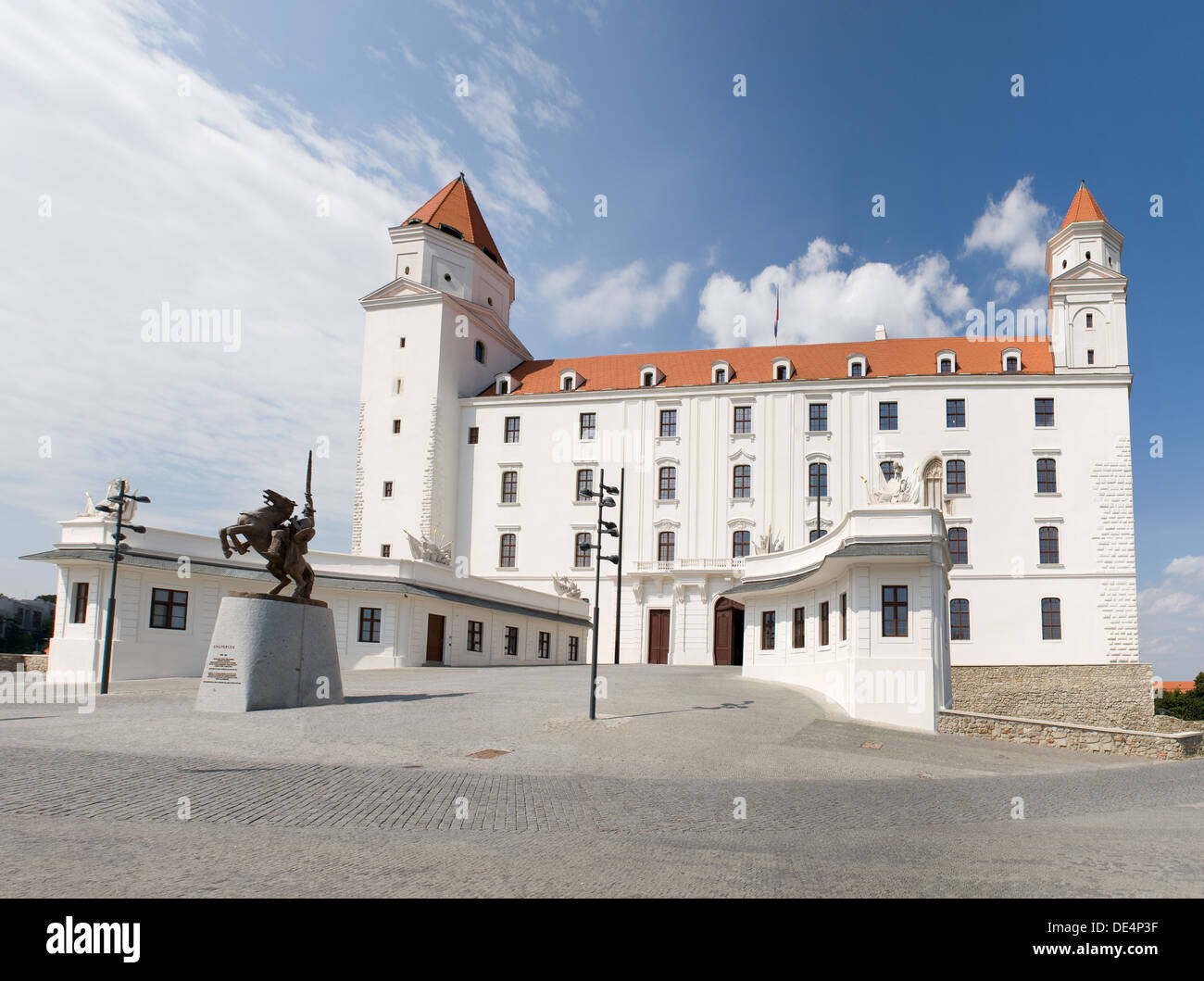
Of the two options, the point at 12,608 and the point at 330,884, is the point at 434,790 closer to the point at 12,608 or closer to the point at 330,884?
the point at 330,884

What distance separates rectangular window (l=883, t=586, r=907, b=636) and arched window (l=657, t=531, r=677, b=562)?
2775 centimetres

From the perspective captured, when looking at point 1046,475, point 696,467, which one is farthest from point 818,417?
point 1046,475

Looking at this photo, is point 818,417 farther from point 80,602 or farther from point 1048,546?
point 80,602

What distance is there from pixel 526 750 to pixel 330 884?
8388 millimetres

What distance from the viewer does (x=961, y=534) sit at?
1833 inches

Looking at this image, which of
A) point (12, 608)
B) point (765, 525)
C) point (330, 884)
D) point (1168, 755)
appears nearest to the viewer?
point (330, 884)

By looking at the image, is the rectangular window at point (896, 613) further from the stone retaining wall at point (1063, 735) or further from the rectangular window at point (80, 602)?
the rectangular window at point (80, 602)

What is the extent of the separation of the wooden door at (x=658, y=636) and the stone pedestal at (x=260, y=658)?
30784 millimetres

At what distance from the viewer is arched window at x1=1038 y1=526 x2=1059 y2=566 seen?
4556 cm

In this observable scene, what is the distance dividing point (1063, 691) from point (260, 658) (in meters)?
39.2

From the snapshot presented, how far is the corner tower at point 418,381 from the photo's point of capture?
52531 mm

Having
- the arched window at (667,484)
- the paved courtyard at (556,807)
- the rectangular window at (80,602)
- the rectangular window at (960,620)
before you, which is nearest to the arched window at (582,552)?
the arched window at (667,484)

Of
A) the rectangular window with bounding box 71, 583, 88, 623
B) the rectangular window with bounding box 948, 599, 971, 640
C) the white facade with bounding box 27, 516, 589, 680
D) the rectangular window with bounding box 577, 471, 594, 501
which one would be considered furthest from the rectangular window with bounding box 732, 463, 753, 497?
the rectangular window with bounding box 71, 583, 88, 623
